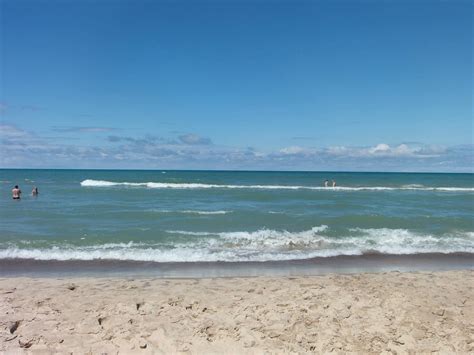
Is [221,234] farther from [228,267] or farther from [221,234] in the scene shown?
[228,267]

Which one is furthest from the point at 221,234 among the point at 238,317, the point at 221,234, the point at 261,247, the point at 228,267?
the point at 238,317

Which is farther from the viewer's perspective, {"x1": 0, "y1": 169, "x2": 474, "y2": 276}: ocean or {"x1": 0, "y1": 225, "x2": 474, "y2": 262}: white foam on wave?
{"x1": 0, "y1": 169, "x2": 474, "y2": 276}: ocean

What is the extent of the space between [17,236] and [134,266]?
6.02m

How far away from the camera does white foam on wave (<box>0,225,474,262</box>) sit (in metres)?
10.6

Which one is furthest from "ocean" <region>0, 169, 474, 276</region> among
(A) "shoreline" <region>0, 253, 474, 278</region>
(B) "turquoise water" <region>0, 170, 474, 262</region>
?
(A) "shoreline" <region>0, 253, 474, 278</region>

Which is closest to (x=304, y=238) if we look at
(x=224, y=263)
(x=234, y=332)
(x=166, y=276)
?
(x=224, y=263)

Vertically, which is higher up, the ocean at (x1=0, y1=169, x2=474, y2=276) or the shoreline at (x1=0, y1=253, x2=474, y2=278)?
the ocean at (x1=0, y1=169, x2=474, y2=276)

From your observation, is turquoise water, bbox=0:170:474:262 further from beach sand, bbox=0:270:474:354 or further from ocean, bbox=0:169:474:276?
beach sand, bbox=0:270:474:354

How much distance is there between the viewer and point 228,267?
966 centimetres

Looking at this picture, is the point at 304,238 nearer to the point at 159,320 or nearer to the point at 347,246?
the point at 347,246

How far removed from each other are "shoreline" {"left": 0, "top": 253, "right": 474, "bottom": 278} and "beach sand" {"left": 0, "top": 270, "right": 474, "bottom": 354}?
1.98 m

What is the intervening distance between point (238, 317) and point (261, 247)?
657 cm

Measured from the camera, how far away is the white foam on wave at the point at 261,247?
1062 cm

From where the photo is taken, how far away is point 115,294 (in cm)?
638
